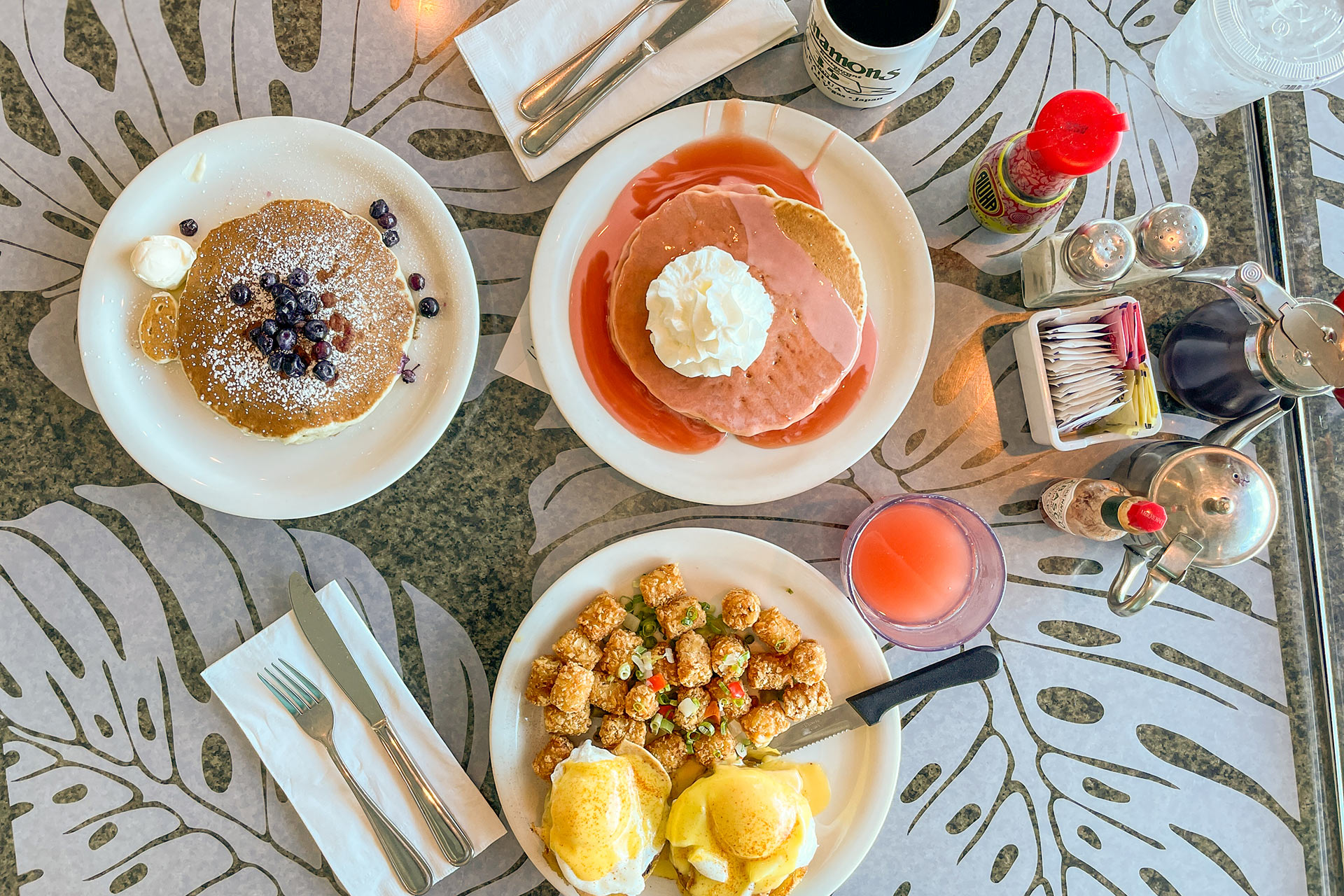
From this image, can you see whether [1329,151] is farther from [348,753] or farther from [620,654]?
[348,753]

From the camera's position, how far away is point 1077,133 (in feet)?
3.99

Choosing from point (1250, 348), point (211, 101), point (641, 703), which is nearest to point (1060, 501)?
point (1250, 348)

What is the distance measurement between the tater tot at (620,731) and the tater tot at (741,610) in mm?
258

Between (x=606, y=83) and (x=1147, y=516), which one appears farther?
(x=606, y=83)

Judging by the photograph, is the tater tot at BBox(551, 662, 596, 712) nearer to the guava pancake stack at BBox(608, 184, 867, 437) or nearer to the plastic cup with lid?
the guava pancake stack at BBox(608, 184, 867, 437)

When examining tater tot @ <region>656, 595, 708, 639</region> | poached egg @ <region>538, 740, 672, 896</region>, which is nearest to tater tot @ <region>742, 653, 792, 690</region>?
tater tot @ <region>656, 595, 708, 639</region>

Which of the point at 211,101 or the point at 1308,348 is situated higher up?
the point at 211,101

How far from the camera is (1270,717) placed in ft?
5.03

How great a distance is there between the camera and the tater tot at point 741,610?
139 centimetres

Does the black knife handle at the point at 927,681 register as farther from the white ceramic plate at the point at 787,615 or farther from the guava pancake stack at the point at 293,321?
the guava pancake stack at the point at 293,321

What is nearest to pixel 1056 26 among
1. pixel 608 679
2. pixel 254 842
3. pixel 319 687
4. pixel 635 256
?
pixel 635 256

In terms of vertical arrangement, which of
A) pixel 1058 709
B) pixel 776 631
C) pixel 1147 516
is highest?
pixel 776 631

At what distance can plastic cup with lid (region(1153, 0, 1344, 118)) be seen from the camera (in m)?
1.35

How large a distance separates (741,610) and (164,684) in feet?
3.87
